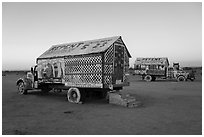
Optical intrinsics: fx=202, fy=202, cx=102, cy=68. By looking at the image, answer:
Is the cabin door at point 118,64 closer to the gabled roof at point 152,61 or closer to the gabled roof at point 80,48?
the gabled roof at point 80,48

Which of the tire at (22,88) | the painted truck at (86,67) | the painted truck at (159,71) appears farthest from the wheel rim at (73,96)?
the painted truck at (159,71)

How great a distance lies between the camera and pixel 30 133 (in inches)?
239

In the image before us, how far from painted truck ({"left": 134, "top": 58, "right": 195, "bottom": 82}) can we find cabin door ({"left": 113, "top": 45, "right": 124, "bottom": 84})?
854 inches

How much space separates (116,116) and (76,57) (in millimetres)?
5141

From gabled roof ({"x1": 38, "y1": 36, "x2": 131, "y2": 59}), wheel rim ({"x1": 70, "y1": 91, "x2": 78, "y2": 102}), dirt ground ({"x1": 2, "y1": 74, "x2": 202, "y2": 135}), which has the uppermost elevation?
gabled roof ({"x1": 38, "y1": 36, "x2": 131, "y2": 59})

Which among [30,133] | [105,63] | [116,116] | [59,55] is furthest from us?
[59,55]

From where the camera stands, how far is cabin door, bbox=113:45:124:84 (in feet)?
39.2

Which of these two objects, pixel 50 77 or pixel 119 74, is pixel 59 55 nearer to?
pixel 50 77

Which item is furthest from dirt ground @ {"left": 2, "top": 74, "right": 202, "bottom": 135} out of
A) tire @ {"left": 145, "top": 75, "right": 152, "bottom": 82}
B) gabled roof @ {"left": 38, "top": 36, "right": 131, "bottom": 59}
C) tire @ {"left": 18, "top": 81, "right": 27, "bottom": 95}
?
tire @ {"left": 145, "top": 75, "right": 152, "bottom": 82}

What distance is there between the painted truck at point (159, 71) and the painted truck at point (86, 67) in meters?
21.3

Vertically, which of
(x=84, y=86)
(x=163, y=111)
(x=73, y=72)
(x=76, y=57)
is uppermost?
(x=76, y=57)

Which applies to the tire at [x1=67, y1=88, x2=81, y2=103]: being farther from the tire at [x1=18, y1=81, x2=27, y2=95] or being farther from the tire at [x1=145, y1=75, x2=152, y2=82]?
the tire at [x1=145, y1=75, x2=152, y2=82]

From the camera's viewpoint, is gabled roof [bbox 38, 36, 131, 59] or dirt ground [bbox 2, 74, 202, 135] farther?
gabled roof [bbox 38, 36, 131, 59]

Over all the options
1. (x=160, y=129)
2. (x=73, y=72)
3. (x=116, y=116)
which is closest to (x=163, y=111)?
(x=116, y=116)
